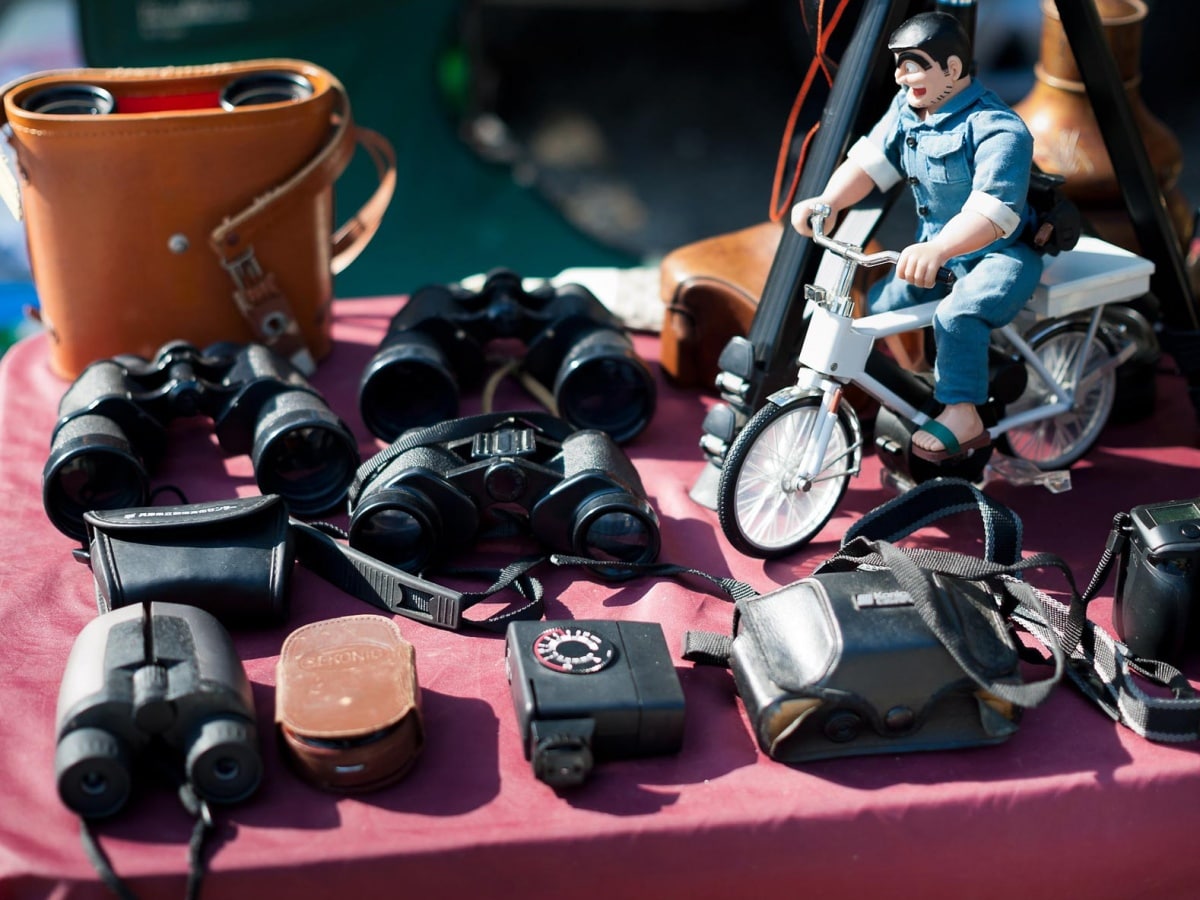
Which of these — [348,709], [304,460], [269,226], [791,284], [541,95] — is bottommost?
[541,95]

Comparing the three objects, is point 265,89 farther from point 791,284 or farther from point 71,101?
point 791,284

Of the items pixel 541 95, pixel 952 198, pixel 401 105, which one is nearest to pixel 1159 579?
pixel 952 198

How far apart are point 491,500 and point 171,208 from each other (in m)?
0.90

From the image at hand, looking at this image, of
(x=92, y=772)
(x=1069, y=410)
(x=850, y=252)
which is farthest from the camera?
(x=1069, y=410)

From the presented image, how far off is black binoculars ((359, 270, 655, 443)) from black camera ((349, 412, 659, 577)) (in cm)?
30

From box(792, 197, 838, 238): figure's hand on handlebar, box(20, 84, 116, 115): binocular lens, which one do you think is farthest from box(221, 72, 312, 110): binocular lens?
box(792, 197, 838, 238): figure's hand on handlebar

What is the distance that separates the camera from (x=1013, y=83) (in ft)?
16.3

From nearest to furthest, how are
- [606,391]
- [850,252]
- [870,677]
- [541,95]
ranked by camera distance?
1. [870,677]
2. [850,252]
3. [606,391]
4. [541,95]

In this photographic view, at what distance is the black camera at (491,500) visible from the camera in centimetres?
177

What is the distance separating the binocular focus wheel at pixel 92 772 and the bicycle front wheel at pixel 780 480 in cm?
85

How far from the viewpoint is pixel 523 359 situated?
2350mm

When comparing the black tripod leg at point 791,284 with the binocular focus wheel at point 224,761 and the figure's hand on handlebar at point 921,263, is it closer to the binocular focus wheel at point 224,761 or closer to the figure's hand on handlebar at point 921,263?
the figure's hand on handlebar at point 921,263

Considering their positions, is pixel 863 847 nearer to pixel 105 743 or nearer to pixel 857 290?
pixel 105 743

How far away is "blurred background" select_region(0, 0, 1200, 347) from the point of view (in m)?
3.33
